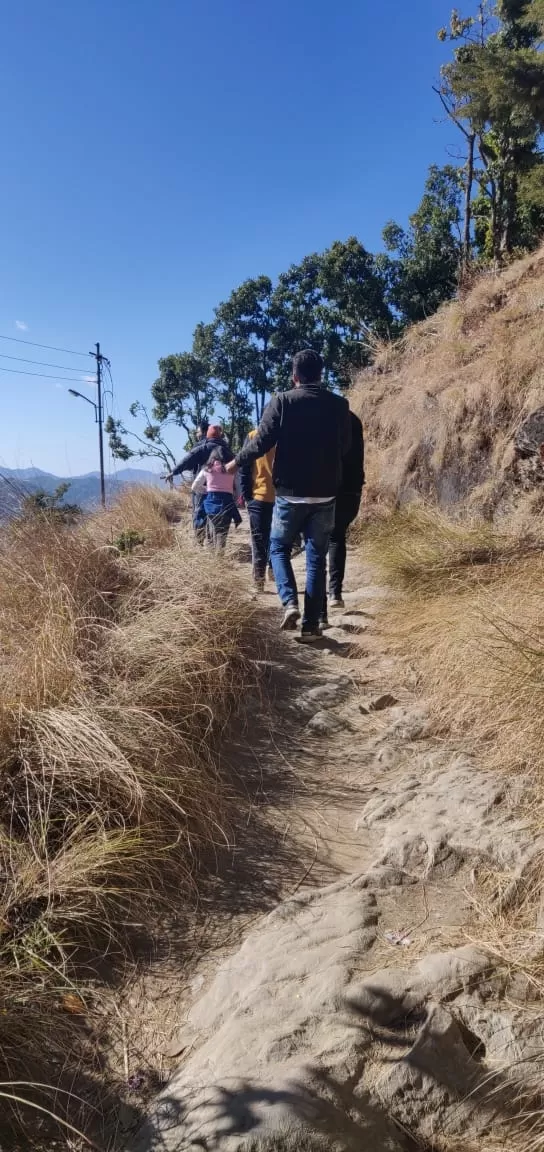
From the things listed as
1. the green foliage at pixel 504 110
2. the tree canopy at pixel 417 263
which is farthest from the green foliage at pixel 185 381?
the green foliage at pixel 504 110

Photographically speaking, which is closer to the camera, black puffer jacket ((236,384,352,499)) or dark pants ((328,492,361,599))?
black puffer jacket ((236,384,352,499))

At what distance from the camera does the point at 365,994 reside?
5.53ft

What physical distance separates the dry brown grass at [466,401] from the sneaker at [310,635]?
2.94 m

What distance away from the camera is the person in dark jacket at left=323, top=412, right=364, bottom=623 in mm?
4684

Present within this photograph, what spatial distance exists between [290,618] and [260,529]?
1395mm

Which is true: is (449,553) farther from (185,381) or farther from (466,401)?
(185,381)

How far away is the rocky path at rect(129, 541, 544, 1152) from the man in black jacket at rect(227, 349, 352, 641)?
1.77m

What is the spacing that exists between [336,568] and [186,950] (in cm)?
347

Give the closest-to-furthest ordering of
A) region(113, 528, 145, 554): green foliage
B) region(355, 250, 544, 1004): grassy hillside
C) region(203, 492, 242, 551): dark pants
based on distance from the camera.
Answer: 1. region(355, 250, 544, 1004): grassy hillside
2. region(113, 528, 145, 554): green foliage
3. region(203, 492, 242, 551): dark pants

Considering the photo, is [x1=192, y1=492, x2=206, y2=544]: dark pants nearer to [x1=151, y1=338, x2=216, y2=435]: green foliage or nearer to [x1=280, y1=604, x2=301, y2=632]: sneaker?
[x1=280, y1=604, x2=301, y2=632]: sneaker

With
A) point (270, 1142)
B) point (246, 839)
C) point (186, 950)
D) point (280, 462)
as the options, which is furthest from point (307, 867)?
point (280, 462)

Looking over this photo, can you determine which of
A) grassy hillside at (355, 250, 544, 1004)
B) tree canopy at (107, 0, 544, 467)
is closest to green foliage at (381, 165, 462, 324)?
tree canopy at (107, 0, 544, 467)

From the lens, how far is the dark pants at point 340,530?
4.84 m

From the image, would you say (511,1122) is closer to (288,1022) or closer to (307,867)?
(288,1022)
